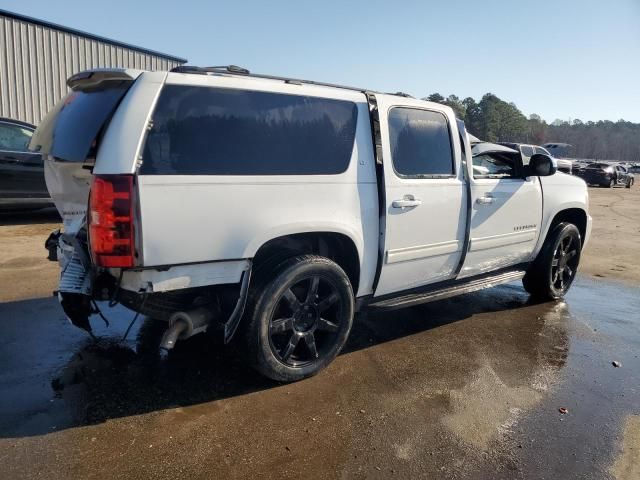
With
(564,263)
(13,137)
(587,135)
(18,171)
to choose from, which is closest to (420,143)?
(564,263)

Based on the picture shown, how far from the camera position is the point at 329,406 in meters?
3.32

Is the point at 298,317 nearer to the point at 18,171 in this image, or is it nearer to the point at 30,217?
the point at 18,171

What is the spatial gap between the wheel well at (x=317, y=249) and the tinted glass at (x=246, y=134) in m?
0.46

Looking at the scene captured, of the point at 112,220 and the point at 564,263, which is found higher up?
the point at 112,220

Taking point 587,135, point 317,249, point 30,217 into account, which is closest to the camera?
point 317,249

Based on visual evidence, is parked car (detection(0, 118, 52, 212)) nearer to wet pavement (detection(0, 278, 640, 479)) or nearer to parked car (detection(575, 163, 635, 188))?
wet pavement (detection(0, 278, 640, 479))

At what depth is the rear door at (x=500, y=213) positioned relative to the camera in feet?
15.2

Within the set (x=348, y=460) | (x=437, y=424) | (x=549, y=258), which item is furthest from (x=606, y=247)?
(x=348, y=460)

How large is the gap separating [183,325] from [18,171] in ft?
23.7

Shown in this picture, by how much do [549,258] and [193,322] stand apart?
415 centimetres

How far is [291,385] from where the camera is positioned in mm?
3580

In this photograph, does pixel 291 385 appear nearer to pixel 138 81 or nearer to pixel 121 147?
pixel 121 147

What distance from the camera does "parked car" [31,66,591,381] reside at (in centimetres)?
283

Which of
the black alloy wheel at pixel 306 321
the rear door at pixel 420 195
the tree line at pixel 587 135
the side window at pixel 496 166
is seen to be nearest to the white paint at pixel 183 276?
the black alloy wheel at pixel 306 321
